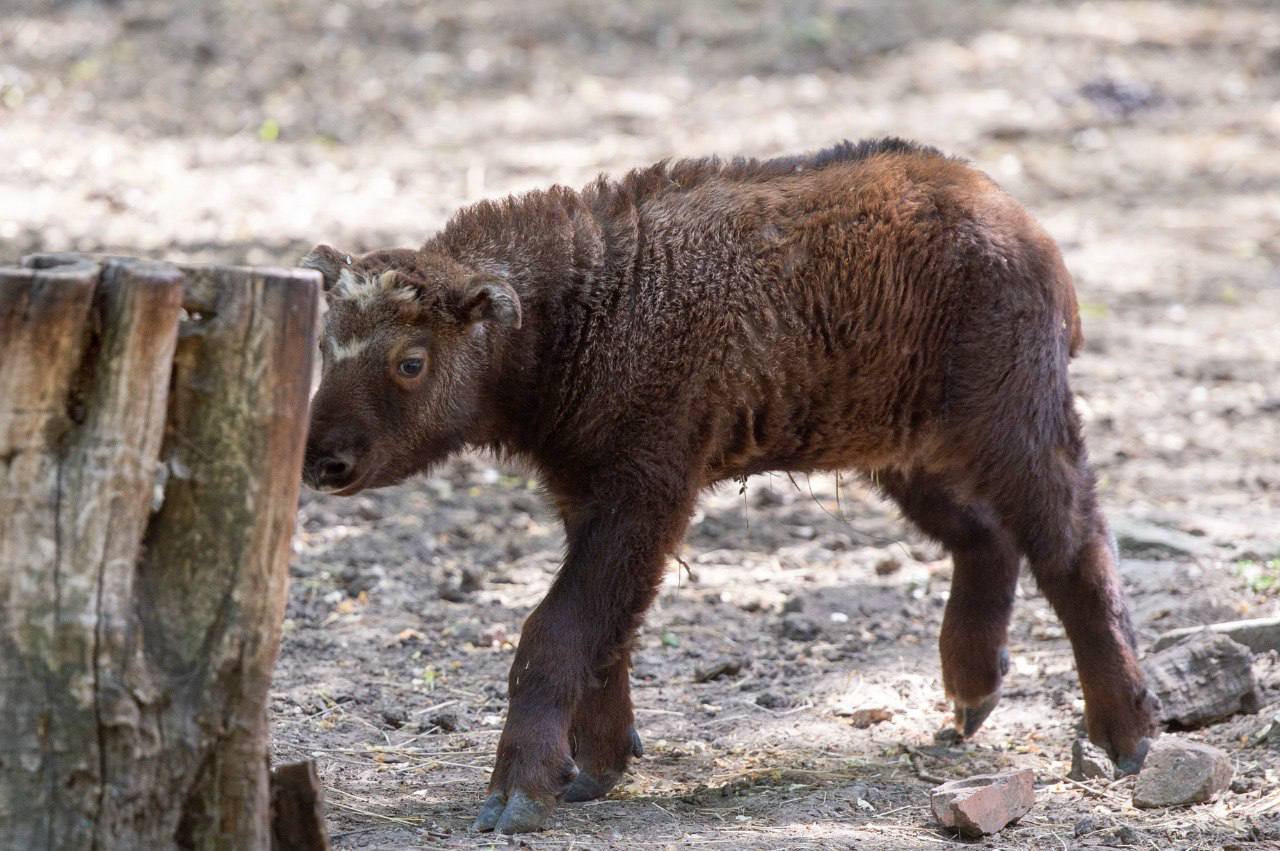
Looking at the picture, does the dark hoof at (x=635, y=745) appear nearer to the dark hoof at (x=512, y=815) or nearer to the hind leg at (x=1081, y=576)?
the dark hoof at (x=512, y=815)

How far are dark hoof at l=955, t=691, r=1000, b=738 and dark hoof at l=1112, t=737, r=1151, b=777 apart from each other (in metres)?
0.54

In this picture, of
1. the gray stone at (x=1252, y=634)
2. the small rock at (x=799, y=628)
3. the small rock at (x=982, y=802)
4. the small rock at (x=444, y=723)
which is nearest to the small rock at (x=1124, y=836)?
the small rock at (x=982, y=802)

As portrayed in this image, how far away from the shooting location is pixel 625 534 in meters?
5.37

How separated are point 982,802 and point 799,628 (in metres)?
2.15

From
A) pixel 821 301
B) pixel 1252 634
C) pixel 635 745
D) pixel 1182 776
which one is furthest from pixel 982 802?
pixel 1252 634

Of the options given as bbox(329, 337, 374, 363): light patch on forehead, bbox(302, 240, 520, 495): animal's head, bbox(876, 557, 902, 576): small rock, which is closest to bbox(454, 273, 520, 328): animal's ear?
bbox(302, 240, 520, 495): animal's head

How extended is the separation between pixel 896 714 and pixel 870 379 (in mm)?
1474

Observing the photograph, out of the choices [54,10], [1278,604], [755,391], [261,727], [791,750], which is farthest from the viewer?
[54,10]

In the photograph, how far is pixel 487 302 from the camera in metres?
5.49

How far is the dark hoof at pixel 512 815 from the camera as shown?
5.02 metres

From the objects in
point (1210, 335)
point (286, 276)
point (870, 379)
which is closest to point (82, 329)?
point (286, 276)

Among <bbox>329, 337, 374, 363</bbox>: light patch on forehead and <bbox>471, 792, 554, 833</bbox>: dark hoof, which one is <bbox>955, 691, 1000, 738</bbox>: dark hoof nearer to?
<bbox>471, 792, 554, 833</bbox>: dark hoof

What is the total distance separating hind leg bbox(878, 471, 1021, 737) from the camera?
20.4ft

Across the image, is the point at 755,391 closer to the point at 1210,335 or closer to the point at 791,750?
the point at 791,750
